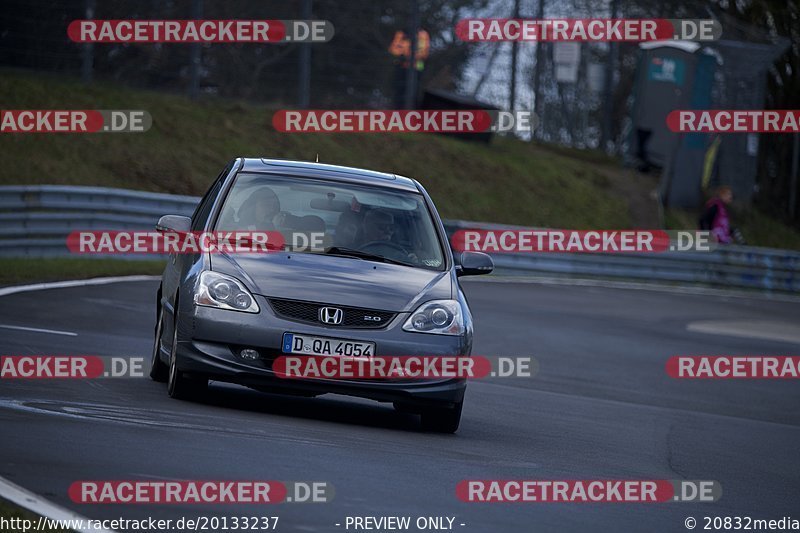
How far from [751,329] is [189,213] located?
864 centimetres

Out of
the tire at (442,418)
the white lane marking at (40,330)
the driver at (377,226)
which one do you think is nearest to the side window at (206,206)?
the driver at (377,226)

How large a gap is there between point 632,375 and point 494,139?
69.9ft

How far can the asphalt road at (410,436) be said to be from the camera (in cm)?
714

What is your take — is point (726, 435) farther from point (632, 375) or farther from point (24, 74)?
point (24, 74)

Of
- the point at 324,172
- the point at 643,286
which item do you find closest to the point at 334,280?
the point at 324,172

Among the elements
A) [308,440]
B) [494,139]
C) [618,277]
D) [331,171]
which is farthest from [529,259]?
[308,440]

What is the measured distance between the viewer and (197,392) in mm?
9836

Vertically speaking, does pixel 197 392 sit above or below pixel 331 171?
below

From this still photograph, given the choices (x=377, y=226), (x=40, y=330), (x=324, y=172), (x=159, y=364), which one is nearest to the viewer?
(x=377, y=226)

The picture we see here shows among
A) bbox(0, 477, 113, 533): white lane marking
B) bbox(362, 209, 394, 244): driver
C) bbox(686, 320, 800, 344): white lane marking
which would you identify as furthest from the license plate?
bbox(686, 320, 800, 344): white lane marking

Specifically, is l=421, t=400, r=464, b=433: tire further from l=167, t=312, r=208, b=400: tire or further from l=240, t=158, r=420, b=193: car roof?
l=240, t=158, r=420, b=193: car roof

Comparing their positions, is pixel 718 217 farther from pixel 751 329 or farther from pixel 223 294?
pixel 223 294

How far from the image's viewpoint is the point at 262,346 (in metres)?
9.40

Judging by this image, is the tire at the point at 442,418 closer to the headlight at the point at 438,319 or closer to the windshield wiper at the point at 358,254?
the headlight at the point at 438,319
